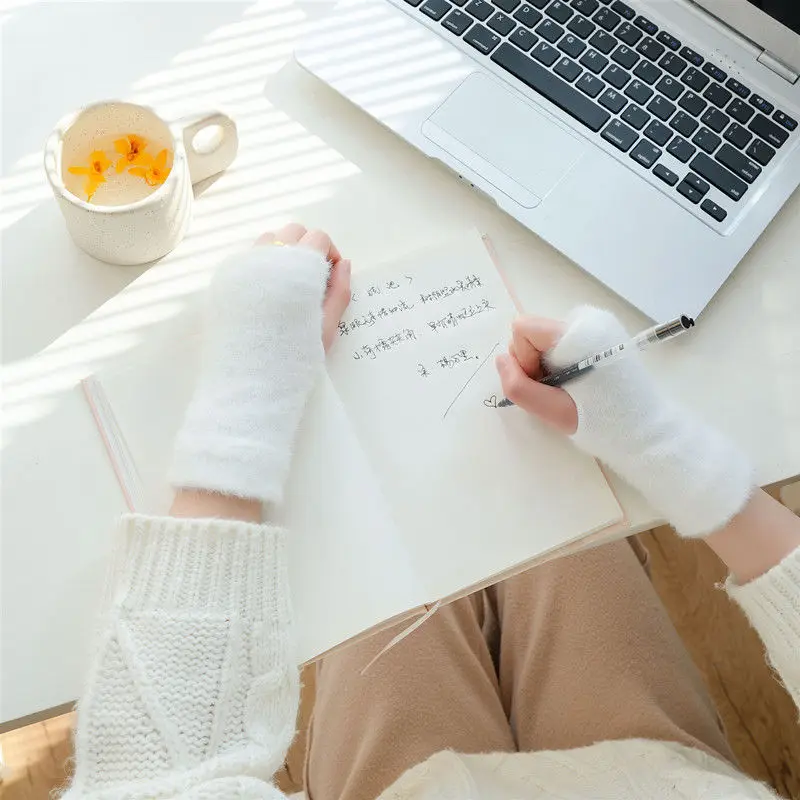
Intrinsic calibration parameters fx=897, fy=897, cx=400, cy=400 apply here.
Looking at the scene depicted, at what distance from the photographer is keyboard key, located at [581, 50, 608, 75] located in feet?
2.30

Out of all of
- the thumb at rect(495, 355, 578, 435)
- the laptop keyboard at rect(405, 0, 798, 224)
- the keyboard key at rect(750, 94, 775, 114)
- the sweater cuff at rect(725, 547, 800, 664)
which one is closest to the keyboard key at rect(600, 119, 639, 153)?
the laptop keyboard at rect(405, 0, 798, 224)

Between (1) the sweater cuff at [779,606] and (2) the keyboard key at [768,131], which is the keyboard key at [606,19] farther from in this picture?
(1) the sweater cuff at [779,606]

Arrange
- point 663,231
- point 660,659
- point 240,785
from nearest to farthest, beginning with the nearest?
point 240,785 < point 663,231 < point 660,659

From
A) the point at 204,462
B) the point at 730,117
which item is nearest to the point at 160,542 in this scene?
the point at 204,462

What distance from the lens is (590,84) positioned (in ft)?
2.28

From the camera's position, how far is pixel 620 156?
685 millimetres

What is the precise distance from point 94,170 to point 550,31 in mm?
364

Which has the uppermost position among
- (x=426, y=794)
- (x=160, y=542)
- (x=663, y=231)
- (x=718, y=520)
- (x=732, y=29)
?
(x=732, y=29)

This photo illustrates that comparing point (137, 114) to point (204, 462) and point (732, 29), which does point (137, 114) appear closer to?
point (204, 462)

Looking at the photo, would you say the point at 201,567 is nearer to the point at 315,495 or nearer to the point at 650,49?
the point at 315,495

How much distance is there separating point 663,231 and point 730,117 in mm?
114

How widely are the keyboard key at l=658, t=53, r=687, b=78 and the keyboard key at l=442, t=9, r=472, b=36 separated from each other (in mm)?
156

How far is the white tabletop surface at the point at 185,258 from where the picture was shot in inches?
23.2

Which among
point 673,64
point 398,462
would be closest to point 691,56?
point 673,64
